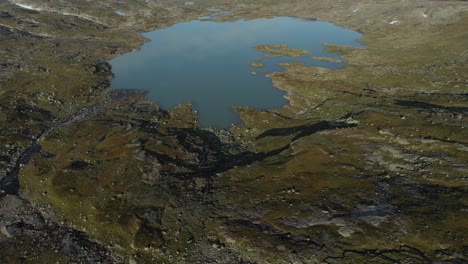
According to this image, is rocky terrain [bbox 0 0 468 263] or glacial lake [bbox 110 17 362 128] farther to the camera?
glacial lake [bbox 110 17 362 128]

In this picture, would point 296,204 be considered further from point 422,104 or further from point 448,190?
point 422,104

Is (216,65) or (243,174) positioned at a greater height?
(216,65)

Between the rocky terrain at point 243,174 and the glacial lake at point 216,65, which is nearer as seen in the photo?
the rocky terrain at point 243,174

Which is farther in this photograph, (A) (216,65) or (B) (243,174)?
(A) (216,65)

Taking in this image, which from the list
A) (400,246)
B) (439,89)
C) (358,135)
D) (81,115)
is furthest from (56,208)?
(439,89)
